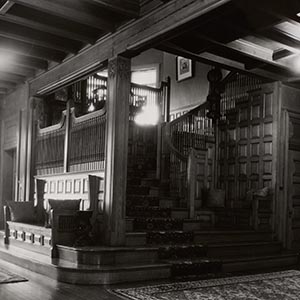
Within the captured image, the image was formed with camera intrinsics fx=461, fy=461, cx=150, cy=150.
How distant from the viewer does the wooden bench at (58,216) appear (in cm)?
654

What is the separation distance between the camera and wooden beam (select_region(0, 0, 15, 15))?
6.05 meters

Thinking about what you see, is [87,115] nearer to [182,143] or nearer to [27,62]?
[27,62]

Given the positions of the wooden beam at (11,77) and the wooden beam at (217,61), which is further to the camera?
the wooden beam at (11,77)

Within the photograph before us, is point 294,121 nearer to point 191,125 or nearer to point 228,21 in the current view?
point 191,125

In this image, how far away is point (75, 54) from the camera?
26.2 feet

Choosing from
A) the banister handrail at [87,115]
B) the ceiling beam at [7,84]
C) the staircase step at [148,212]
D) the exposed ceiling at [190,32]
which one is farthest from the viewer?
the ceiling beam at [7,84]

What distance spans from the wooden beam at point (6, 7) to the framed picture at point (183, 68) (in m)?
6.48

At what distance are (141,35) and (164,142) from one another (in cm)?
318

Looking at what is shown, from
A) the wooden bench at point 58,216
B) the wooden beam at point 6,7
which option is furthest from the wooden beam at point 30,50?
the wooden bench at point 58,216

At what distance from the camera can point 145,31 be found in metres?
6.18

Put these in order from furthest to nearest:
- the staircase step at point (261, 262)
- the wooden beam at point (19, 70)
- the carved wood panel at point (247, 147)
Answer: the wooden beam at point (19, 70) < the carved wood panel at point (247, 147) < the staircase step at point (261, 262)

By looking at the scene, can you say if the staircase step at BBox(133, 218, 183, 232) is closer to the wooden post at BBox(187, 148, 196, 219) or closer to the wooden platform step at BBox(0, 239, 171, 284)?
the wooden post at BBox(187, 148, 196, 219)

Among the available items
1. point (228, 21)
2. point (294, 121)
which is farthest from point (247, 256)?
point (228, 21)

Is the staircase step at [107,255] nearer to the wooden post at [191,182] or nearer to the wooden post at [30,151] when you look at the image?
the wooden post at [191,182]
